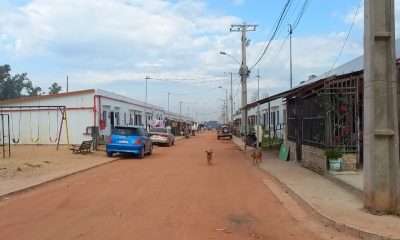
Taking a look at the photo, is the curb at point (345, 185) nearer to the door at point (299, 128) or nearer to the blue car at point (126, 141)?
the door at point (299, 128)

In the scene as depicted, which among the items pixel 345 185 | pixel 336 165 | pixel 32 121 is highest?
pixel 32 121

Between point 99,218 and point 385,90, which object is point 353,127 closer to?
point 385,90

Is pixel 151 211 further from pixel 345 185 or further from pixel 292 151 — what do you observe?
pixel 292 151

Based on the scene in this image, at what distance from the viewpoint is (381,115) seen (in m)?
9.41

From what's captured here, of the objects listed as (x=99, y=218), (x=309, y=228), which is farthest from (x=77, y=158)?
(x=309, y=228)

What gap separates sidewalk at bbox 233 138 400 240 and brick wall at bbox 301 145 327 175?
0.30m

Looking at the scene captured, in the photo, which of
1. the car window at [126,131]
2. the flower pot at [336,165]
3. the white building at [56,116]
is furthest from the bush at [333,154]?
the white building at [56,116]

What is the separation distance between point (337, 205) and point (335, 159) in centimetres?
462

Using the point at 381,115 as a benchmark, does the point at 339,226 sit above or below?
below

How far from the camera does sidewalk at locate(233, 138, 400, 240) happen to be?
8.05m

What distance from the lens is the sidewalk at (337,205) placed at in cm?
805

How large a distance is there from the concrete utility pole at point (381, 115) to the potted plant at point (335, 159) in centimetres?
505

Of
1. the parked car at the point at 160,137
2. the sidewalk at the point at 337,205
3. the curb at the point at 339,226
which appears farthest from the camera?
the parked car at the point at 160,137

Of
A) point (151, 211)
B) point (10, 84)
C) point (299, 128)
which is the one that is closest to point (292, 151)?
point (299, 128)
